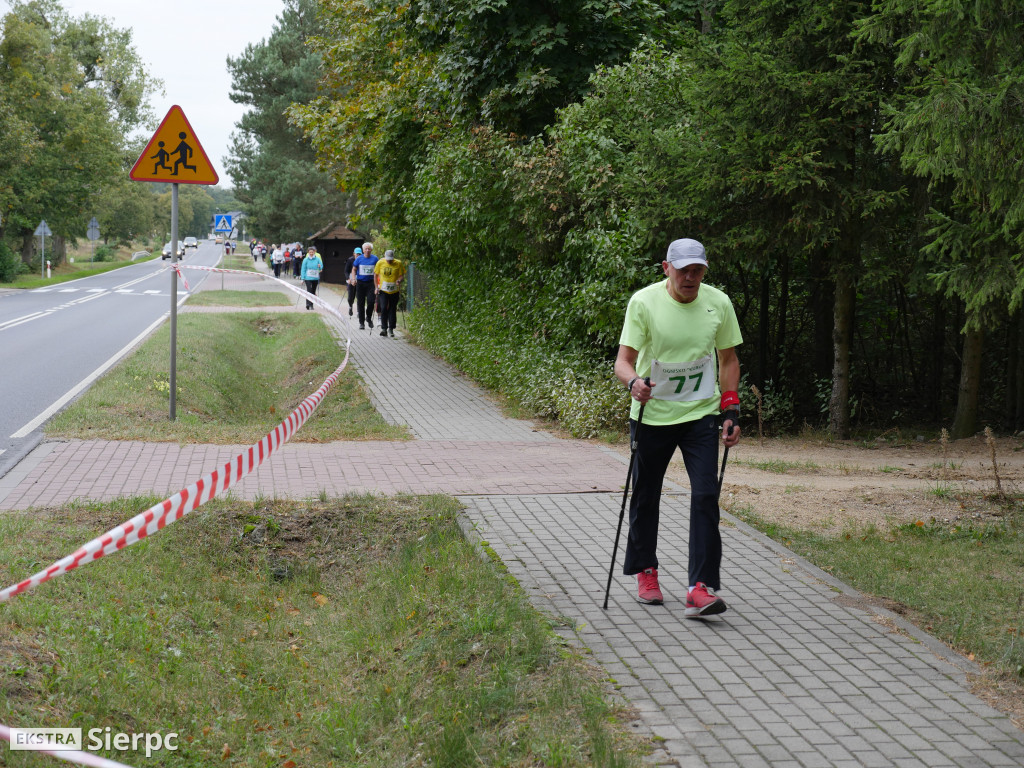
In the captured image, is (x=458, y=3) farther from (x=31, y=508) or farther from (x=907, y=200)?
(x=31, y=508)

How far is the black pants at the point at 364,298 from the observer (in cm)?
2394

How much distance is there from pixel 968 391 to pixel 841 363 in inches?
62.5

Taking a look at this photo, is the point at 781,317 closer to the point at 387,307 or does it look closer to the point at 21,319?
the point at 387,307


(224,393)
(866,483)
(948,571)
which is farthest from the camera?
(224,393)

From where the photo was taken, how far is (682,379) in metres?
5.40

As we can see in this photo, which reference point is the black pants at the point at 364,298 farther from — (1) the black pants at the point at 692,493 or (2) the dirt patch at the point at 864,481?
(1) the black pants at the point at 692,493

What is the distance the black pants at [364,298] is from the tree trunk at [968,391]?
14.2 m

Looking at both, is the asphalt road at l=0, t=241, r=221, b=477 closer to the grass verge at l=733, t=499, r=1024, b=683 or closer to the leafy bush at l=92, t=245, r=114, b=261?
the grass verge at l=733, t=499, r=1024, b=683

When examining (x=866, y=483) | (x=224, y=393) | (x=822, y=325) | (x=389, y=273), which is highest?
(x=389, y=273)

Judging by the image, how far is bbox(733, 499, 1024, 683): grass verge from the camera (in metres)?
5.26

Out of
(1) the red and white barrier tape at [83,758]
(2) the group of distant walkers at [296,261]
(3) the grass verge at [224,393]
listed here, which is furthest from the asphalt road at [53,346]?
(1) the red and white barrier tape at [83,758]

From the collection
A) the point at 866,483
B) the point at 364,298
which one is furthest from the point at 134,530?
the point at 364,298

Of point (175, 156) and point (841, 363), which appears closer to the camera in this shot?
point (175, 156)

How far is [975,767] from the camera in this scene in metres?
3.77
